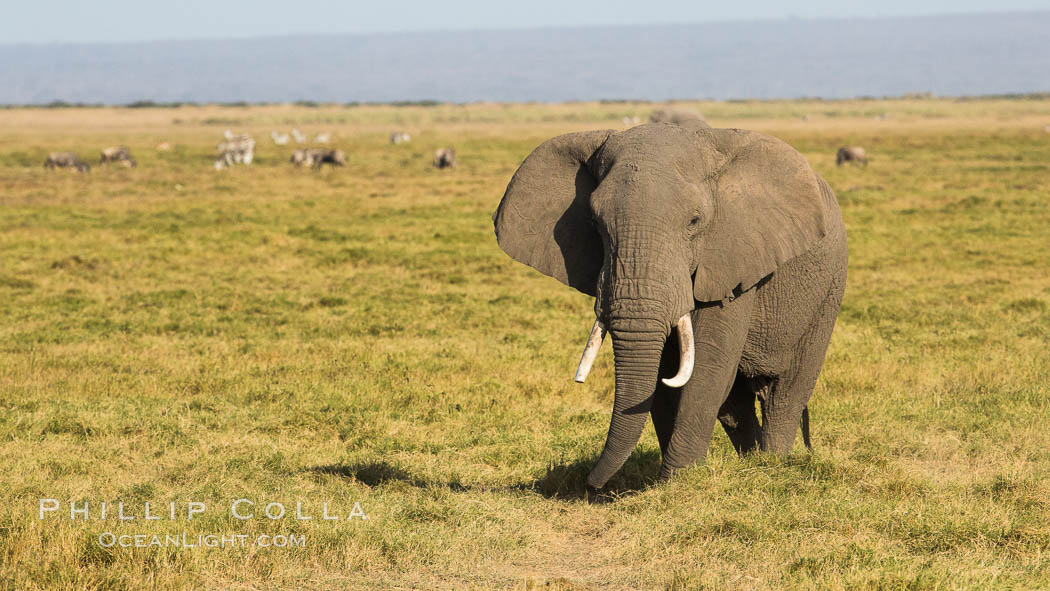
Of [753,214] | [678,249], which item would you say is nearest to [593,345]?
[678,249]

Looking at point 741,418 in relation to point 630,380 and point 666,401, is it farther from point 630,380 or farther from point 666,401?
point 630,380

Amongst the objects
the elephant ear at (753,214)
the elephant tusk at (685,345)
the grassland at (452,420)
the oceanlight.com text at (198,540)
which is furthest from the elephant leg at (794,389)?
the oceanlight.com text at (198,540)

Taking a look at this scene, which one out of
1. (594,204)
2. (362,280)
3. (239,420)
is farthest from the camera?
(362,280)

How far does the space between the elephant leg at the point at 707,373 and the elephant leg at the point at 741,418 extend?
121 cm

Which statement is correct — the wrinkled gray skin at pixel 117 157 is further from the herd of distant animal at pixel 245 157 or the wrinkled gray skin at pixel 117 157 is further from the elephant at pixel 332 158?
the elephant at pixel 332 158

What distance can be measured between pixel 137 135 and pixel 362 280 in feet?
199

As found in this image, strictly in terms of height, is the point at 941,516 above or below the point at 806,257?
below

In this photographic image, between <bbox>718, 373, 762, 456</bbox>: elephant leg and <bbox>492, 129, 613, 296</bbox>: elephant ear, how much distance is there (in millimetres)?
2039

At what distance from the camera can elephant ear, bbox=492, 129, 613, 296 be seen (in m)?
6.55

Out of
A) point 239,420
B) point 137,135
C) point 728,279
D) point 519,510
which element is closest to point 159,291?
point 239,420

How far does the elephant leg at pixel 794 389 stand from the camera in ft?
25.3

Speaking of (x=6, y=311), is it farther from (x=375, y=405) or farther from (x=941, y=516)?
(x=941, y=516)

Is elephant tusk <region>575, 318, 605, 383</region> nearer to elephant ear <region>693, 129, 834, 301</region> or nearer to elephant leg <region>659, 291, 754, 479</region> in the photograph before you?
elephant ear <region>693, 129, 834, 301</region>

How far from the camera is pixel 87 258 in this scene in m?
19.3
